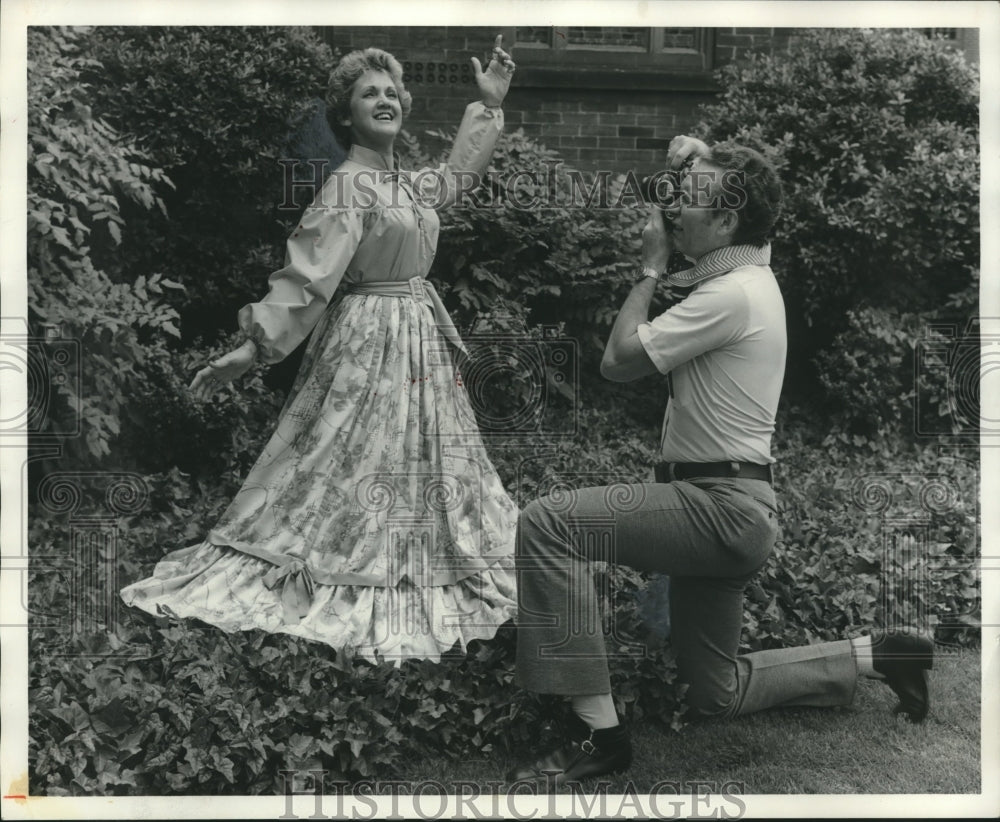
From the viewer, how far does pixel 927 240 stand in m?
6.35

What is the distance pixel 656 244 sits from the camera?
3459 millimetres

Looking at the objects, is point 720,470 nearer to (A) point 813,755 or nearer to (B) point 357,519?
(A) point 813,755

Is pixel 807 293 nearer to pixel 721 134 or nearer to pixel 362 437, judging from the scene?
pixel 721 134

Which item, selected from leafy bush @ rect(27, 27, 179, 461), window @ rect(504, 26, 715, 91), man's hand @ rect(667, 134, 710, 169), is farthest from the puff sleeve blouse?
window @ rect(504, 26, 715, 91)

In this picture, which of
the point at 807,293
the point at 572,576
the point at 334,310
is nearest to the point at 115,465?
the point at 334,310

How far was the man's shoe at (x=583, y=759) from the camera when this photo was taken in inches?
131

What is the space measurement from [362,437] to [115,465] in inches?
71.4

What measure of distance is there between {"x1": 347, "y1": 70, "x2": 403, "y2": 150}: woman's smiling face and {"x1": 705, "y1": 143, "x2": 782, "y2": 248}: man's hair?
1104mm

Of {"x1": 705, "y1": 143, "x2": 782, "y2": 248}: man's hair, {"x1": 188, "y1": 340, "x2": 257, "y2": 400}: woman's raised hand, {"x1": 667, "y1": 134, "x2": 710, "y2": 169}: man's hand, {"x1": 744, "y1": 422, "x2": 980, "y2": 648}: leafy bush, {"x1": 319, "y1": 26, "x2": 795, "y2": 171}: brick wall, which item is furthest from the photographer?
{"x1": 319, "y1": 26, "x2": 795, "y2": 171}: brick wall

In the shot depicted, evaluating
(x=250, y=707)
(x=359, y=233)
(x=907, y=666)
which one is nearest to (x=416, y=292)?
(x=359, y=233)

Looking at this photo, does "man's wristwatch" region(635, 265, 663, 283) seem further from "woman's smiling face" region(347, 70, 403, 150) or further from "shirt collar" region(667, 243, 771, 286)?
"woman's smiling face" region(347, 70, 403, 150)

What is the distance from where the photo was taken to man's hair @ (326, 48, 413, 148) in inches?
153

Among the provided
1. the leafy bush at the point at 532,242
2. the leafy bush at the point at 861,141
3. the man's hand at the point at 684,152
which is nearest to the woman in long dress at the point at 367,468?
the man's hand at the point at 684,152

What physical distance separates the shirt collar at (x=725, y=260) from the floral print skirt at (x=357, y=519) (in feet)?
3.32
